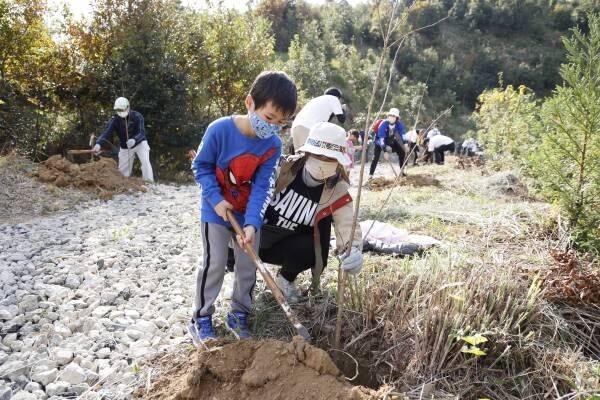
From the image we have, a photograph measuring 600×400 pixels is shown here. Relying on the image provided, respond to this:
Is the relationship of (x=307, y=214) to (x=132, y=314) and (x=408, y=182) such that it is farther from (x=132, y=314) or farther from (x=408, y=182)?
(x=408, y=182)

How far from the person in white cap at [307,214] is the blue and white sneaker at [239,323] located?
0.43 m

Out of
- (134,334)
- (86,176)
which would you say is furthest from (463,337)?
(86,176)

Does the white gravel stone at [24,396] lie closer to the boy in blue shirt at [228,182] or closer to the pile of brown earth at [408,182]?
the boy in blue shirt at [228,182]

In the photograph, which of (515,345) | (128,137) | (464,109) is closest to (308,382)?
(515,345)

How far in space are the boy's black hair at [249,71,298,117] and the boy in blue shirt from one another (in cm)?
3

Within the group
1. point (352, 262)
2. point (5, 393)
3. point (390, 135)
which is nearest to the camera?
point (5, 393)

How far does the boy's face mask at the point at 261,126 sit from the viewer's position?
227cm

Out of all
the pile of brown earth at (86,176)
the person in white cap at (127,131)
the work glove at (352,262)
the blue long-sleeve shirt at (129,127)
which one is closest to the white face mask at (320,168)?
the work glove at (352,262)

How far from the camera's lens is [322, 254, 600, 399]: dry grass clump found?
2088 mm

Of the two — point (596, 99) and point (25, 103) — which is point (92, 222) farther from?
point (25, 103)

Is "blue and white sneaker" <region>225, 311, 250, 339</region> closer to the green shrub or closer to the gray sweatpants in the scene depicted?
the gray sweatpants

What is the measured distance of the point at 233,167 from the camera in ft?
7.80

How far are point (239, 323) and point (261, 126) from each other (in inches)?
43.9

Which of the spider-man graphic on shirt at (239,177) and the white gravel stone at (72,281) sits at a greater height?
the spider-man graphic on shirt at (239,177)
